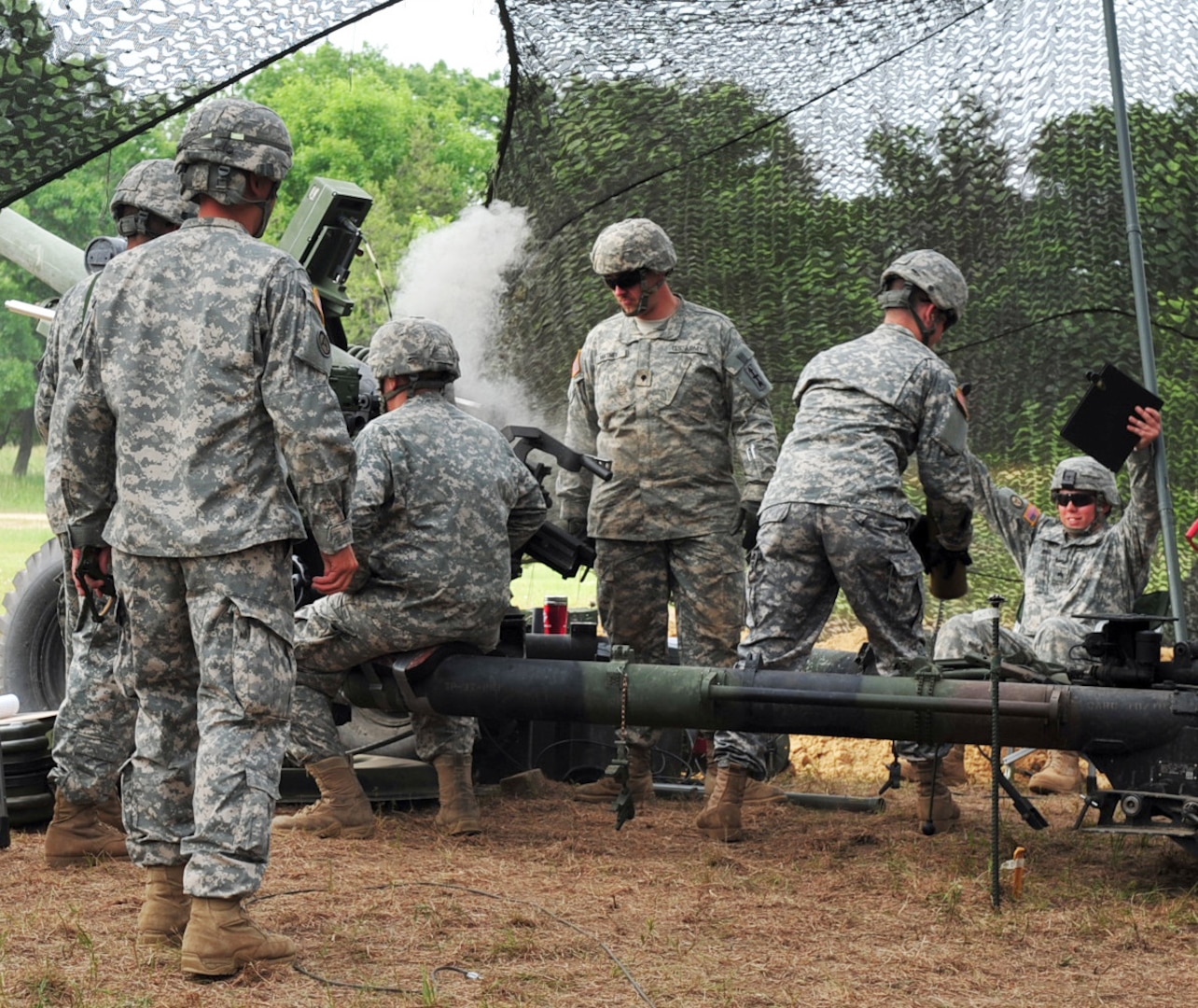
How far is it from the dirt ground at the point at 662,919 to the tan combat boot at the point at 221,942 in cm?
6

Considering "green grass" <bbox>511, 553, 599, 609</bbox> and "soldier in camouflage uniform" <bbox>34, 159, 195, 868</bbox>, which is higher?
"soldier in camouflage uniform" <bbox>34, 159, 195, 868</bbox>

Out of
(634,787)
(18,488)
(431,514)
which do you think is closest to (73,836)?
(431,514)

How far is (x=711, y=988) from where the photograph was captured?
13.3 feet

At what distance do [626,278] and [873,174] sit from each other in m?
1.74

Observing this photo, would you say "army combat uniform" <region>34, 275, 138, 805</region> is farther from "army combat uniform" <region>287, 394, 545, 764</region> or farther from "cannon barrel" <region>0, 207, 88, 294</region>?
"cannon barrel" <region>0, 207, 88, 294</region>

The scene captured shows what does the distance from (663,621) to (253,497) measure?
2952 mm

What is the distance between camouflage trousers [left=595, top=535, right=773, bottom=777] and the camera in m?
6.66

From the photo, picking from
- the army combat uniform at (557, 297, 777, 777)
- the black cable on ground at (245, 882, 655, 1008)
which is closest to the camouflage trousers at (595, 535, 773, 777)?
the army combat uniform at (557, 297, 777, 777)

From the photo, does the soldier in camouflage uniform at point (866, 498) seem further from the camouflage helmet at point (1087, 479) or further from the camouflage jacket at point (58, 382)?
the camouflage jacket at point (58, 382)

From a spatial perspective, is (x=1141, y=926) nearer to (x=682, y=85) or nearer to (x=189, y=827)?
(x=189, y=827)

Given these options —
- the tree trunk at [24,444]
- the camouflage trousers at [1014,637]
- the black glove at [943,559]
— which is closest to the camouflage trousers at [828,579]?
the black glove at [943,559]

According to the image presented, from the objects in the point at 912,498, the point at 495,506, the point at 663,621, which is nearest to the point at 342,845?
the point at 495,506

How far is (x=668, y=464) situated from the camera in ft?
22.0

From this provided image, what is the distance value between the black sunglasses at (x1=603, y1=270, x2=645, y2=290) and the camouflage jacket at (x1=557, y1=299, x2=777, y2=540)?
220 mm
